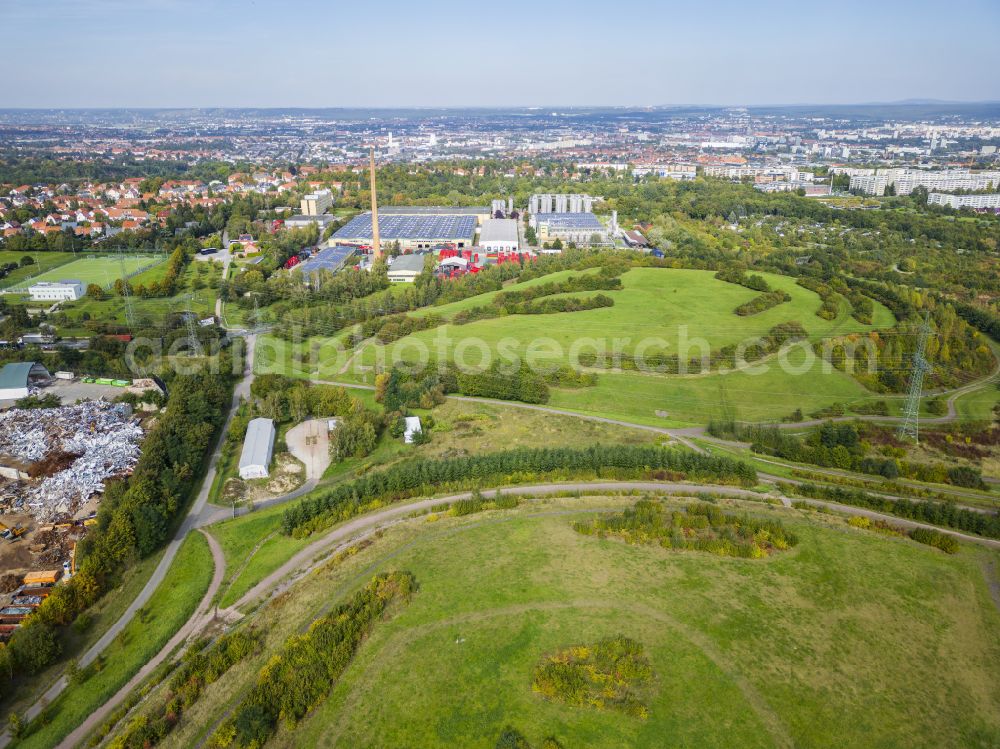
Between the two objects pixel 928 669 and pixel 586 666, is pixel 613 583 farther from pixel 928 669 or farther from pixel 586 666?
pixel 928 669

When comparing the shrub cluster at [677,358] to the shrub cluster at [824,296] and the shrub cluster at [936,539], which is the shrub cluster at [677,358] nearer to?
the shrub cluster at [824,296]

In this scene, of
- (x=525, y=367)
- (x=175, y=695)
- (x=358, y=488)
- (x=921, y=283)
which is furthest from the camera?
(x=921, y=283)

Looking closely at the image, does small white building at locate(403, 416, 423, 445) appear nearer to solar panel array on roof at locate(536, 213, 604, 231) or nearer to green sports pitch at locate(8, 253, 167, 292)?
green sports pitch at locate(8, 253, 167, 292)

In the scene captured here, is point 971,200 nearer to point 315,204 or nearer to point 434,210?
point 434,210

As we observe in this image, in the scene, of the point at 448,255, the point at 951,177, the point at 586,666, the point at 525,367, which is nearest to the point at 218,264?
the point at 448,255

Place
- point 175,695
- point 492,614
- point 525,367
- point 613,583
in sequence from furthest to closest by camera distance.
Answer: point 525,367 < point 613,583 < point 492,614 < point 175,695

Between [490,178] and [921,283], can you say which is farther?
[490,178]
